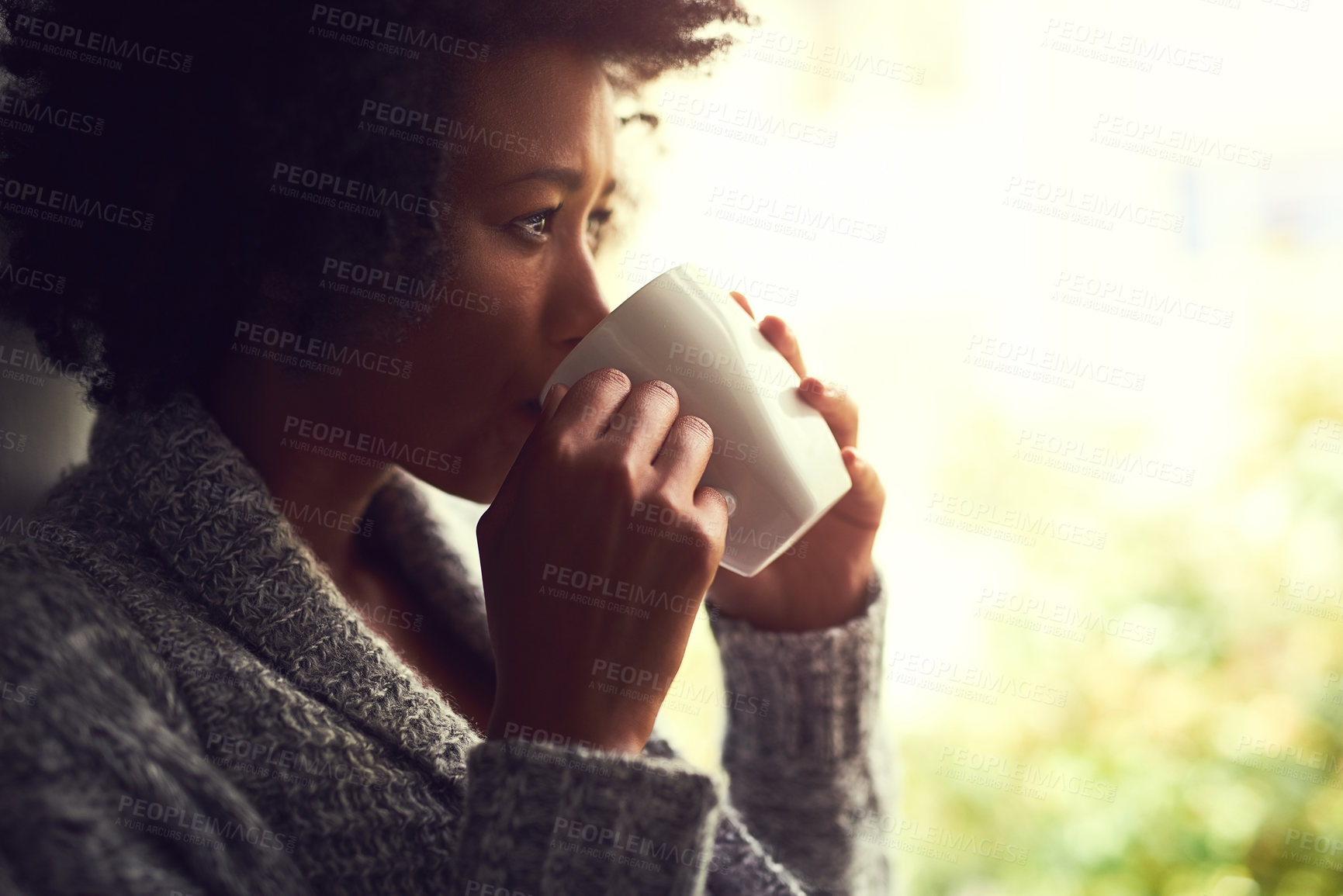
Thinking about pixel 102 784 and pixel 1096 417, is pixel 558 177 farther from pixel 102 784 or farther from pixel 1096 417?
pixel 1096 417

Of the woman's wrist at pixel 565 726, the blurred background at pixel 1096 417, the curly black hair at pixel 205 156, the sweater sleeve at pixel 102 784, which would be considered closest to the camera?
the sweater sleeve at pixel 102 784

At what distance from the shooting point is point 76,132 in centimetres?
74

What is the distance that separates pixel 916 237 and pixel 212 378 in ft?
3.86

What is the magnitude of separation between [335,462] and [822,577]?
1.55ft

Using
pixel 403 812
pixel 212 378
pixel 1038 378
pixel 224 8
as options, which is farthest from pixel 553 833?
pixel 1038 378

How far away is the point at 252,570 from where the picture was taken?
681mm

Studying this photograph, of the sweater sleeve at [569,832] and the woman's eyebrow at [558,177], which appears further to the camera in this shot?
the woman's eyebrow at [558,177]

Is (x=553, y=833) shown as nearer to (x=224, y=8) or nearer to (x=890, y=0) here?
(x=224, y=8)

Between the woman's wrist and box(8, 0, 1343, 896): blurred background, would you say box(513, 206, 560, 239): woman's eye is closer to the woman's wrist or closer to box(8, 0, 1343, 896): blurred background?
the woman's wrist

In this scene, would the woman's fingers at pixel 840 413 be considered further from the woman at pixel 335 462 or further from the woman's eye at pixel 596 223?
the woman's eye at pixel 596 223

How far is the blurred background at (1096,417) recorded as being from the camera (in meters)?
1.49

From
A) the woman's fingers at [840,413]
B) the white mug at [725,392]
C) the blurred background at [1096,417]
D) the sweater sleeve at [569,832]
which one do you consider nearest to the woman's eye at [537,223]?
the white mug at [725,392]

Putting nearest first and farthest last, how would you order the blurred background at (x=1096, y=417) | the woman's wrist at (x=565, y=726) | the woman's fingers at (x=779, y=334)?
the woman's wrist at (x=565, y=726) → the woman's fingers at (x=779, y=334) → the blurred background at (x=1096, y=417)

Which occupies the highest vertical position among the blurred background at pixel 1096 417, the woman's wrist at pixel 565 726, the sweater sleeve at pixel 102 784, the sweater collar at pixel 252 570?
the blurred background at pixel 1096 417
